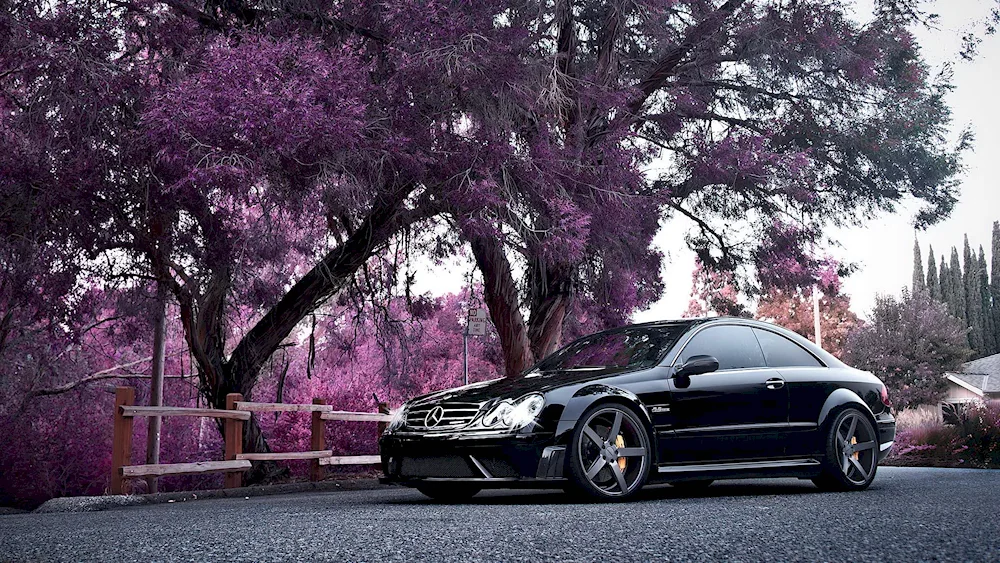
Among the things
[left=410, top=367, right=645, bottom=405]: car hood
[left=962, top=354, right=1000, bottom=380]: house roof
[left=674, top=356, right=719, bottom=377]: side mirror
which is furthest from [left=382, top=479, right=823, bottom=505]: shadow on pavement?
[left=962, top=354, right=1000, bottom=380]: house roof

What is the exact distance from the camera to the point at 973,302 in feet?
206

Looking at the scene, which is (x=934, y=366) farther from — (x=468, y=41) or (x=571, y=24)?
(x=468, y=41)

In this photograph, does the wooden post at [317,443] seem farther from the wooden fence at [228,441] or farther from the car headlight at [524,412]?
the car headlight at [524,412]

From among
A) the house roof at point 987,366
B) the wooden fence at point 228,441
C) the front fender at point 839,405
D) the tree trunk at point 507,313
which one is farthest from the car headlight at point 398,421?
the house roof at point 987,366

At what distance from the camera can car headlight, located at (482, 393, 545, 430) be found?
789cm

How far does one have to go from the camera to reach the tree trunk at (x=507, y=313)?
1708cm

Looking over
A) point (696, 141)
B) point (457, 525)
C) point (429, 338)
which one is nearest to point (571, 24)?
point (696, 141)

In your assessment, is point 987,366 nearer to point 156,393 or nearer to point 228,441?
point 156,393

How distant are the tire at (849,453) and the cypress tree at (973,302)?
56.0 m

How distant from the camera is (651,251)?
774 inches

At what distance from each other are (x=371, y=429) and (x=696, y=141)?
10.8 meters

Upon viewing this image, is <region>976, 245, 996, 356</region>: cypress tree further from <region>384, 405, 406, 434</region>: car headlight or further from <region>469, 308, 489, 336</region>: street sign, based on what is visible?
<region>384, 405, 406, 434</region>: car headlight

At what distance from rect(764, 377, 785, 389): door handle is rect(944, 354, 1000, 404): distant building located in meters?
37.1

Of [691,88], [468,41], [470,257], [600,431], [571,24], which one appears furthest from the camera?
[691,88]
